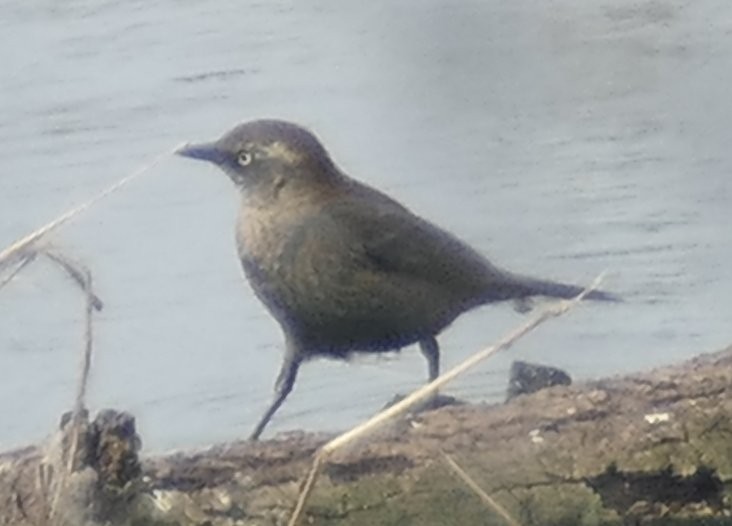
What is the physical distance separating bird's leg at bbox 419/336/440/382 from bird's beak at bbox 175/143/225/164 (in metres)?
→ 0.62

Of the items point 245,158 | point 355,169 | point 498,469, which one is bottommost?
point 355,169

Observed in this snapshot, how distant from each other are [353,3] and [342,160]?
7.58ft

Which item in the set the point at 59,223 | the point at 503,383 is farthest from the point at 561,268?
the point at 59,223

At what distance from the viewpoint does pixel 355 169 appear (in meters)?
9.22

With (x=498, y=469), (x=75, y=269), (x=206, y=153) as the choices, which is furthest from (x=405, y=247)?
(x=75, y=269)

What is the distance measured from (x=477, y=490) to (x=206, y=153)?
1.67 m

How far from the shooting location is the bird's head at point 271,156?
6.55 m

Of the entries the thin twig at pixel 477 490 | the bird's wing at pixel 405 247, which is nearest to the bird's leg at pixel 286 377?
the bird's wing at pixel 405 247

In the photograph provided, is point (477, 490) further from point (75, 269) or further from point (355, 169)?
point (355, 169)

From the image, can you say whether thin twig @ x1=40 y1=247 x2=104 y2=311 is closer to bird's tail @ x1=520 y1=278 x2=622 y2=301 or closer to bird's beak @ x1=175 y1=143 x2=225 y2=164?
bird's beak @ x1=175 y1=143 x2=225 y2=164

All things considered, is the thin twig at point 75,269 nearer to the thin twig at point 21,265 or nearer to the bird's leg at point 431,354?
the thin twig at point 21,265

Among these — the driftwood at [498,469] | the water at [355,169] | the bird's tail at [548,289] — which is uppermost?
the driftwood at [498,469]

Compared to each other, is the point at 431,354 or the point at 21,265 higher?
the point at 21,265

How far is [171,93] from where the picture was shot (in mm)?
10547
